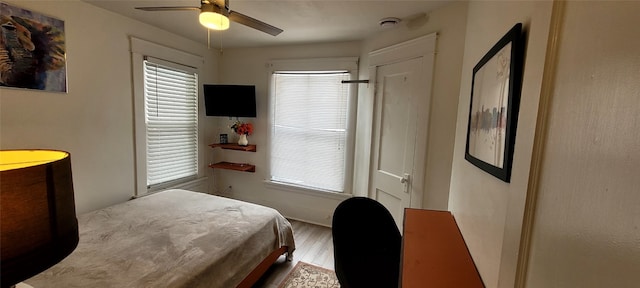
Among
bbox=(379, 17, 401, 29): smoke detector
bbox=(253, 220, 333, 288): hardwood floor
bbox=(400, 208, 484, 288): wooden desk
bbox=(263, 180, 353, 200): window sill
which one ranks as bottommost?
bbox=(253, 220, 333, 288): hardwood floor

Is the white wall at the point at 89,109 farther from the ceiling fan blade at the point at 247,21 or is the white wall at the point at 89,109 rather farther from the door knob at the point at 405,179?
the door knob at the point at 405,179

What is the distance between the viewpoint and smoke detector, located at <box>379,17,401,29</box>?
92.4 inches

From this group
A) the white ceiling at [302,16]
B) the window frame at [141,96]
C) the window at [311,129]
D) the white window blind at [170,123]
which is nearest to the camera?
the white ceiling at [302,16]

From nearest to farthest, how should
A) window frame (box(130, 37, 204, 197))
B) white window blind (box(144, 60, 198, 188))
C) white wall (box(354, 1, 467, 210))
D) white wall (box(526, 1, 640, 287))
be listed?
white wall (box(526, 1, 640, 287)), white wall (box(354, 1, 467, 210)), window frame (box(130, 37, 204, 197)), white window blind (box(144, 60, 198, 188))

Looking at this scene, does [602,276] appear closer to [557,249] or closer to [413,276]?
[557,249]

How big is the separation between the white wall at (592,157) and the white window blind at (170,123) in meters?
3.48

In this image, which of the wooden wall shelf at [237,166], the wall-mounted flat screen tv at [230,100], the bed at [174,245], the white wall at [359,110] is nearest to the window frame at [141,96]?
the bed at [174,245]

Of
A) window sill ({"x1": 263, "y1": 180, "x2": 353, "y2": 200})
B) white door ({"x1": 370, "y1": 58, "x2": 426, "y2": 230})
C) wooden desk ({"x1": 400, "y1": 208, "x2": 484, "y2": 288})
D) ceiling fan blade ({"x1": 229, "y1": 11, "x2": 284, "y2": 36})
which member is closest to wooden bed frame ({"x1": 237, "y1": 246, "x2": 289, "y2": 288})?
window sill ({"x1": 263, "y1": 180, "x2": 353, "y2": 200})

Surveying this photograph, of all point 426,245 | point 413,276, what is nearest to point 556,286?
point 413,276

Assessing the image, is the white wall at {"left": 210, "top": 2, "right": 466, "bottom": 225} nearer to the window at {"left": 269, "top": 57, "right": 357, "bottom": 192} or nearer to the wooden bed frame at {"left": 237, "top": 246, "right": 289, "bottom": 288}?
the window at {"left": 269, "top": 57, "right": 357, "bottom": 192}

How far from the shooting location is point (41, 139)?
2.10 metres

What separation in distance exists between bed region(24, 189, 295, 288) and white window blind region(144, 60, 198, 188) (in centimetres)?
66

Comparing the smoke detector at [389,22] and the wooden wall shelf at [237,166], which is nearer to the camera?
the smoke detector at [389,22]

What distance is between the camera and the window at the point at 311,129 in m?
3.30
